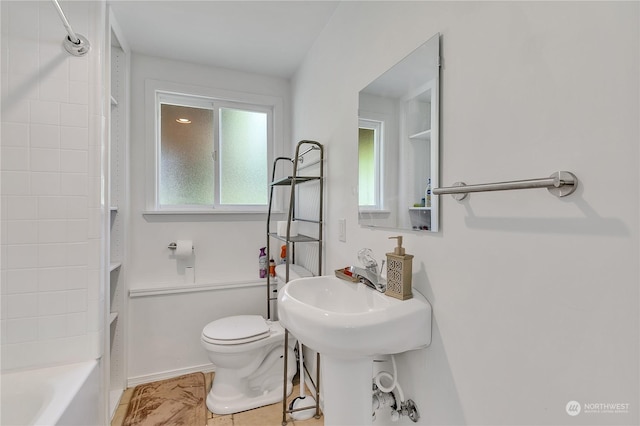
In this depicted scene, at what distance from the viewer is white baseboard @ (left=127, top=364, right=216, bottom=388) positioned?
6.79ft

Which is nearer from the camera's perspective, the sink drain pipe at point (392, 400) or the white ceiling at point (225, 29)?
the sink drain pipe at point (392, 400)

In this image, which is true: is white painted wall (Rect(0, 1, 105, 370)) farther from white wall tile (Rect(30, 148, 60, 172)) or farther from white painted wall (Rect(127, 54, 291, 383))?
white painted wall (Rect(127, 54, 291, 383))

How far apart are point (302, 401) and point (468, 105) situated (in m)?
1.87

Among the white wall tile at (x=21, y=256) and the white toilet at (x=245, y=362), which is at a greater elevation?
the white wall tile at (x=21, y=256)

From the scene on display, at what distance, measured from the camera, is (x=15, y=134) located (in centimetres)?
138

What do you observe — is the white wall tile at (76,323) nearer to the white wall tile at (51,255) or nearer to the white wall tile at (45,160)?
the white wall tile at (51,255)

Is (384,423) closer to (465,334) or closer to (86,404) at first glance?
(465,334)

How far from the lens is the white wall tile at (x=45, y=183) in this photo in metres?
1.41

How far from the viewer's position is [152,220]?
2211mm

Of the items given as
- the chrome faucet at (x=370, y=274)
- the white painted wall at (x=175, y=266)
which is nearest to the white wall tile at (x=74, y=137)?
the white painted wall at (x=175, y=266)

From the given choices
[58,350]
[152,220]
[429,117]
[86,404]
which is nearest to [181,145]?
[152,220]

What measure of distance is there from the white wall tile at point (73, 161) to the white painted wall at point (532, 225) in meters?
1.61

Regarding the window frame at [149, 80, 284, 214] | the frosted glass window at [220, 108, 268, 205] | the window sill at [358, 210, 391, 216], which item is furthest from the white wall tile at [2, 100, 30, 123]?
the window sill at [358, 210, 391, 216]

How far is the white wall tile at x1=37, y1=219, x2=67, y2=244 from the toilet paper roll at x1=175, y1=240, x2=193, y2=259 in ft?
2.53
